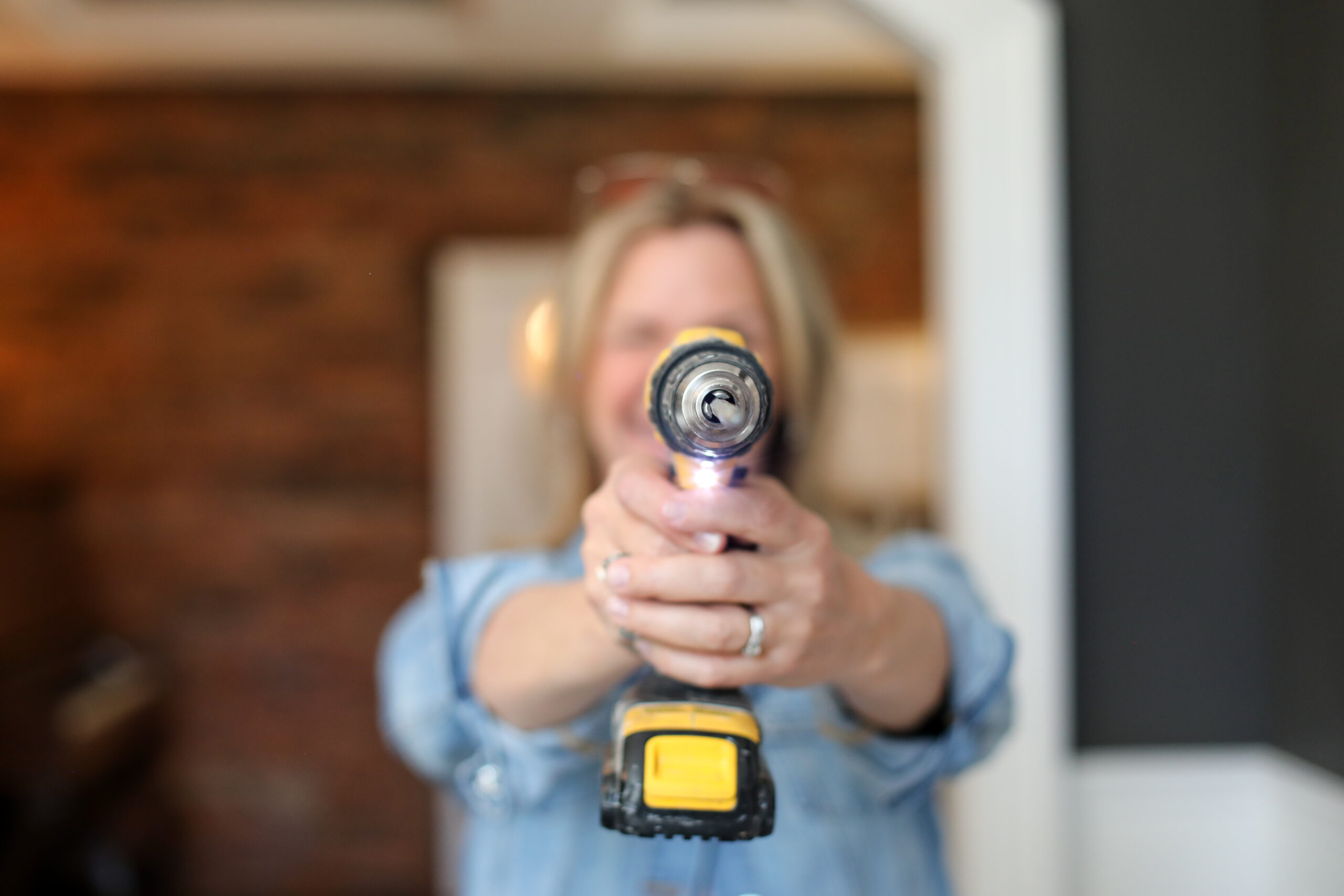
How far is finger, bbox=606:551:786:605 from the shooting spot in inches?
15.4

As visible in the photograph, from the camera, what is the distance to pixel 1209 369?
89 centimetres

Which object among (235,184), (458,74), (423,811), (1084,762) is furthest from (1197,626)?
(235,184)

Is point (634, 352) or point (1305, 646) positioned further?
point (1305, 646)

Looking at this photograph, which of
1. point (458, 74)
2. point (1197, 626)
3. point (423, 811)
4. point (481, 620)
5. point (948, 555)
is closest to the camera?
point (481, 620)

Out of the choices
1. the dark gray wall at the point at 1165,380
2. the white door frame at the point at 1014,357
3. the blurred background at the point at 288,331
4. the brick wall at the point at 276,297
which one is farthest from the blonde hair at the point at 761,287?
the brick wall at the point at 276,297

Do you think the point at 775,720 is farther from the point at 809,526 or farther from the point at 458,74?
the point at 458,74

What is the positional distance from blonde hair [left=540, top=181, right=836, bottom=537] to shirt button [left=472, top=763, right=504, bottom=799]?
19cm

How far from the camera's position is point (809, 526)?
16.8 inches

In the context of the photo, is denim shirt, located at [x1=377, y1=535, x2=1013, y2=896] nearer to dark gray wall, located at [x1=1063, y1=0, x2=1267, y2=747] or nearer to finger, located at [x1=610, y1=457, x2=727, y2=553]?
finger, located at [x1=610, y1=457, x2=727, y2=553]

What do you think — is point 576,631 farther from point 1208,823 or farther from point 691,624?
point 1208,823

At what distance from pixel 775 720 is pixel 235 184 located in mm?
3533

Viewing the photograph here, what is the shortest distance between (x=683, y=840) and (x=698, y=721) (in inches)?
4.4

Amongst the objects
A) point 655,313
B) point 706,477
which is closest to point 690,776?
point 706,477

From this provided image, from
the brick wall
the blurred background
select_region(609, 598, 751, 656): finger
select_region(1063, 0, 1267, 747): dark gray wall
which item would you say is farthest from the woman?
the brick wall
